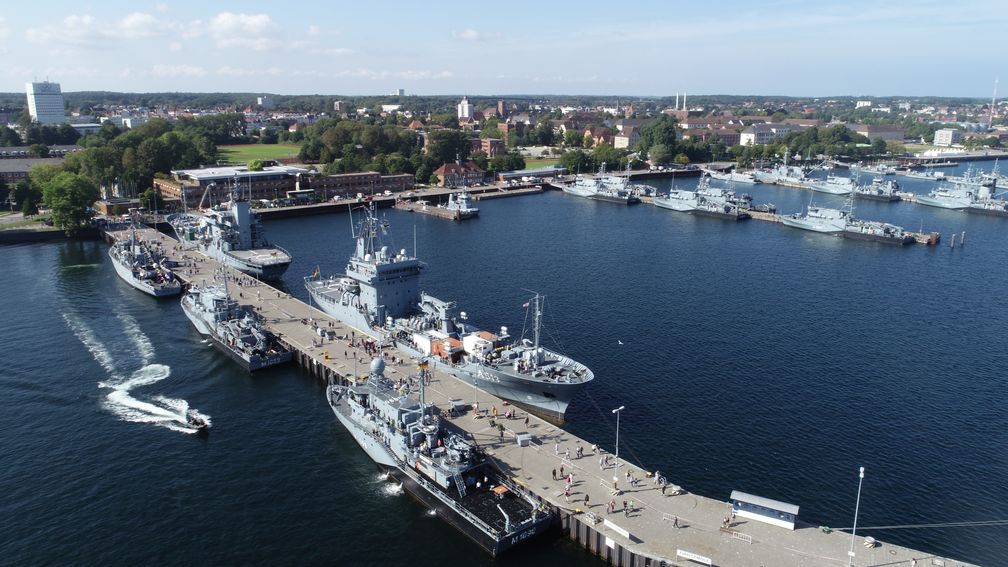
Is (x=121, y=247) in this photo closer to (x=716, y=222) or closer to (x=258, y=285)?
(x=258, y=285)

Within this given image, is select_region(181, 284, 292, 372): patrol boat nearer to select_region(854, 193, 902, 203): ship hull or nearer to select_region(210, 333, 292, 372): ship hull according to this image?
select_region(210, 333, 292, 372): ship hull

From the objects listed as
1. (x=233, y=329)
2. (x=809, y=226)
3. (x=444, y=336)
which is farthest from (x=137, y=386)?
(x=809, y=226)

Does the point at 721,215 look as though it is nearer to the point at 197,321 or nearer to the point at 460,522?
the point at 197,321

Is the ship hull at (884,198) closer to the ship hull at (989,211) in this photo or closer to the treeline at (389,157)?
the ship hull at (989,211)

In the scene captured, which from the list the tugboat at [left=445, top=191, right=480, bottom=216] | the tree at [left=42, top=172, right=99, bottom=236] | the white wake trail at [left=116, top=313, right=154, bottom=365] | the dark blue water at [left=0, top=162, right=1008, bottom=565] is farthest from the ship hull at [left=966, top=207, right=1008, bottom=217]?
the tree at [left=42, top=172, right=99, bottom=236]

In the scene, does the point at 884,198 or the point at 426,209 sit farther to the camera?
the point at 884,198

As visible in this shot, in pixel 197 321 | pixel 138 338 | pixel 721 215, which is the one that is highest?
pixel 721 215

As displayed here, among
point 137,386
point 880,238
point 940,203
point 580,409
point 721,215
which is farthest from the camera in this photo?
point 940,203
